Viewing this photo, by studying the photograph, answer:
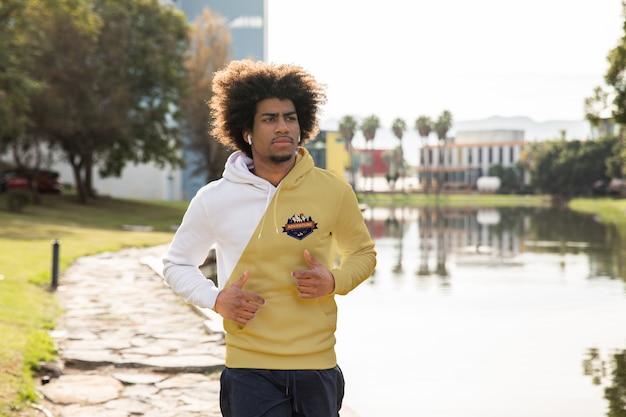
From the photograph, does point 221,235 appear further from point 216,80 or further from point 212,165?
point 212,165

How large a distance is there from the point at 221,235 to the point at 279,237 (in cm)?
25

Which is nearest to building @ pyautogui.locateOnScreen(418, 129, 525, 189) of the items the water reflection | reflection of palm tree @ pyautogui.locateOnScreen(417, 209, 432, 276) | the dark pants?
reflection of palm tree @ pyautogui.locateOnScreen(417, 209, 432, 276)

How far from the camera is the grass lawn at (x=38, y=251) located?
729cm

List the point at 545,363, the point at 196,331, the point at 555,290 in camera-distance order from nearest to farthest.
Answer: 1. the point at 545,363
2. the point at 196,331
3. the point at 555,290

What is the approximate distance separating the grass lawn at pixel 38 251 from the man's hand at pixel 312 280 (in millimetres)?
3508

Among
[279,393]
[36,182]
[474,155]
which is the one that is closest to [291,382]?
[279,393]

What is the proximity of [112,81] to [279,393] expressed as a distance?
129 ft

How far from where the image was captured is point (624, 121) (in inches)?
1608

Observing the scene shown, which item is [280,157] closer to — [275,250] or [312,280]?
[275,250]

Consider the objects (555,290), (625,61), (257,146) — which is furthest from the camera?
(625,61)

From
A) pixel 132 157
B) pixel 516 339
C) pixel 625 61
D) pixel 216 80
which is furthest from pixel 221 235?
pixel 132 157

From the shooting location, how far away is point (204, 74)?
51.9m

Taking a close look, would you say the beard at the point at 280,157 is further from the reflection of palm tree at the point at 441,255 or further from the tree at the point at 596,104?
the tree at the point at 596,104

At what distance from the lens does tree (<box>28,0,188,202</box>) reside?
39344 millimetres
